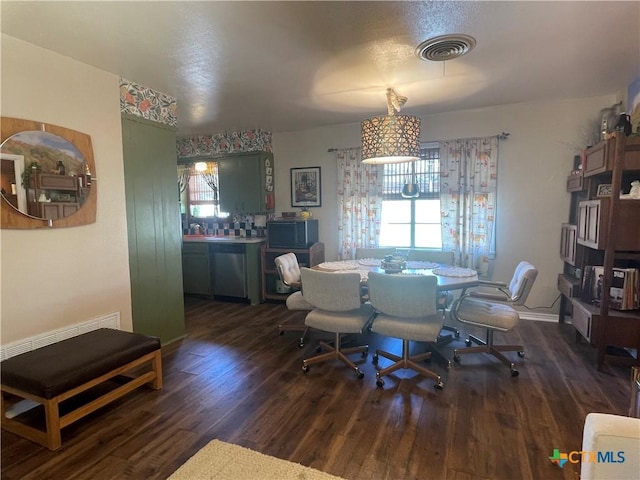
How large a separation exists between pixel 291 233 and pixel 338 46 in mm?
2718

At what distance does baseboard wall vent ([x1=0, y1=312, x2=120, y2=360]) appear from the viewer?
2268 mm

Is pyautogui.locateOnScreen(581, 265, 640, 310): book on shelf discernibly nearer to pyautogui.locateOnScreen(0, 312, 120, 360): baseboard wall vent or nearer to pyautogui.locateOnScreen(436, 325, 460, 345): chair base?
pyautogui.locateOnScreen(436, 325, 460, 345): chair base

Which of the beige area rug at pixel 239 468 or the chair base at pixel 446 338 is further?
the chair base at pixel 446 338

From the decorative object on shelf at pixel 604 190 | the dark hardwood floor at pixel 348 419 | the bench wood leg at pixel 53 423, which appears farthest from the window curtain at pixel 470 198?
the bench wood leg at pixel 53 423

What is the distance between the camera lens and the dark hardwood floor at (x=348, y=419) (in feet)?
5.92

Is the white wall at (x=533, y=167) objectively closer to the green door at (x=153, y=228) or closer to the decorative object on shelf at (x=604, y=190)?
the decorative object on shelf at (x=604, y=190)

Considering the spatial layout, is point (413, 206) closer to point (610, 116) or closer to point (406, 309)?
point (610, 116)

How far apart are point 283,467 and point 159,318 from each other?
2.19 m

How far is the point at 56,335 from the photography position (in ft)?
8.28

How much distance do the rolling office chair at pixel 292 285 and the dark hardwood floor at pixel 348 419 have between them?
0.42m

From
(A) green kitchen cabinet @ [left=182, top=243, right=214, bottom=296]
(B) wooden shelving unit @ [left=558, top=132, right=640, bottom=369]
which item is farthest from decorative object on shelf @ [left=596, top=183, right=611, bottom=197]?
(A) green kitchen cabinet @ [left=182, top=243, right=214, bottom=296]

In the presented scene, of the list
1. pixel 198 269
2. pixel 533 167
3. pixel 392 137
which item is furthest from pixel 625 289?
pixel 198 269

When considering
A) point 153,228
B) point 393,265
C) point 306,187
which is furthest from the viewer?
point 306,187

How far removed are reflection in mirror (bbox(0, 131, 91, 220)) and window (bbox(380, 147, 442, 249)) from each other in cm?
336
